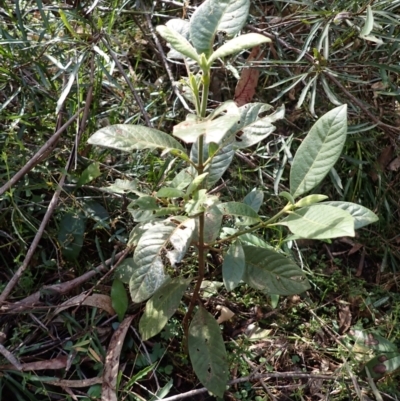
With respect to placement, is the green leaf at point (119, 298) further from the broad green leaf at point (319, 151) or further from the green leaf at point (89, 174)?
the broad green leaf at point (319, 151)

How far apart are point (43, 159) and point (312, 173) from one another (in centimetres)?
91

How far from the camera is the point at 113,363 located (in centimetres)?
159

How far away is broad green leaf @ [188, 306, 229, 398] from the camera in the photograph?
1432 mm

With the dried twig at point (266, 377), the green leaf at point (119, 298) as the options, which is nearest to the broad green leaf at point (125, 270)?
the green leaf at point (119, 298)

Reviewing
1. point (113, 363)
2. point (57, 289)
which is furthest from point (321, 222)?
point (57, 289)

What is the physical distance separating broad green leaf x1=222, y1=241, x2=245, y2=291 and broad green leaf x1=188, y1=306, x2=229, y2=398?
22cm

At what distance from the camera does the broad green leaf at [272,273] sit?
135cm

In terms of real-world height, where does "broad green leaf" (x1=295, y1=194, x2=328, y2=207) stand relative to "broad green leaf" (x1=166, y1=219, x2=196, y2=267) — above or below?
above

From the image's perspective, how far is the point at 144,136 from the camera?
1.19 m

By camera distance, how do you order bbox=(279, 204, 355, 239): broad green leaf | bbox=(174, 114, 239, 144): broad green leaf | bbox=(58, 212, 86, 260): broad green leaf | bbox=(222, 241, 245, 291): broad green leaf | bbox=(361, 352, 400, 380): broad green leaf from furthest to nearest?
bbox=(58, 212, 86, 260): broad green leaf → bbox=(361, 352, 400, 380): broad green leaf → bbox=(222, 241, 245, 291): broad green leaf → bbox=(279, 204, 355, 239): broad green leaf → bbox=(174, 114, 239, 144): broad green leaf

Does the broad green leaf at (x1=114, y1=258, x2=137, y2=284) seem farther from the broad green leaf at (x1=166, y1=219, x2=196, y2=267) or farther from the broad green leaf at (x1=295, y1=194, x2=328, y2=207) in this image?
the broad green leaf at (x1=295, y1=194, x2=328, y2=207)

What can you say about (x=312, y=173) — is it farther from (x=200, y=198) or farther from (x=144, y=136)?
(x=144, y=136)

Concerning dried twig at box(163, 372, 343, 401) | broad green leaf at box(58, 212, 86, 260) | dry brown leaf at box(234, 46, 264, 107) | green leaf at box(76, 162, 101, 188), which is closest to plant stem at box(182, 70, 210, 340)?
dried twig at box(163, 372, 343, 401)

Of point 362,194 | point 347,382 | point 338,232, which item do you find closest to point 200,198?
point 338,232
